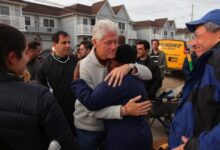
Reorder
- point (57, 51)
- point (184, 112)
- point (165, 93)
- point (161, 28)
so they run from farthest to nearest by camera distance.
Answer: point (161, 28) < point (165, 93) < point (57, 51) < point (184, 112)

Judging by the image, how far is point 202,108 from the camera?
5.05ft

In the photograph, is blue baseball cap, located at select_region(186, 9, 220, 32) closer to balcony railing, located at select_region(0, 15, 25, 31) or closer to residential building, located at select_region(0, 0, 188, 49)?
balcony railing, located at select_region(0, 15, 25, 31)

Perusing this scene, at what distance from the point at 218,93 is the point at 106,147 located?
1.19 metres

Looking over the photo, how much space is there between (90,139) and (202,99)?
A: 1.30m

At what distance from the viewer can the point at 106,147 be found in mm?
2242

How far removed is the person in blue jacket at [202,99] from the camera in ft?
4.76

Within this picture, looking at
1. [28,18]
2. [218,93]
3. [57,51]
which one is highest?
[28,18]

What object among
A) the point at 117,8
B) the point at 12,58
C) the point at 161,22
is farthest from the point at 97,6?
the point at 12,58

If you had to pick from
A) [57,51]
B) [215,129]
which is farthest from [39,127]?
[57,51]

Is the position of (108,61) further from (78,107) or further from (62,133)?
(62,133)

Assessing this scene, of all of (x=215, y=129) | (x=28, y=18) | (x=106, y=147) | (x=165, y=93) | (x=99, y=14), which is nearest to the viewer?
(x=215, y=129)

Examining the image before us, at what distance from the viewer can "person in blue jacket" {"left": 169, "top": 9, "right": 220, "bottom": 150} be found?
1451mm

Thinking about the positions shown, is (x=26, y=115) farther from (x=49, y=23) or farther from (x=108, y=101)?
(x=49, y=23)

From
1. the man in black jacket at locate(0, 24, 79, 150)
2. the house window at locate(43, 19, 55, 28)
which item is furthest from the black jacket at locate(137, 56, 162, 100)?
the house window at locate(43, 19, 55, 28)
